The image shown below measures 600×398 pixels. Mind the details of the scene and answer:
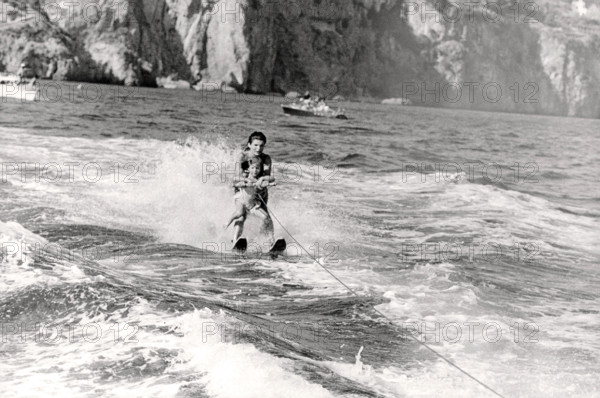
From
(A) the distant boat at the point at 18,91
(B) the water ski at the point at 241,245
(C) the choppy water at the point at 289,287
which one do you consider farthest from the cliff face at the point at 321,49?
(B) the water ski at the point at 241,245

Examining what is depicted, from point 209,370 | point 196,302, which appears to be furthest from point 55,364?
point 196,302

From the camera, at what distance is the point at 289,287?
8.88m

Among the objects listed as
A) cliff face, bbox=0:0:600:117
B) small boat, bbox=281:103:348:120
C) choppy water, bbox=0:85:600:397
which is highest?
cliff face, bbox=0:0:600:117

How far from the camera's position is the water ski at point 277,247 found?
10570mm

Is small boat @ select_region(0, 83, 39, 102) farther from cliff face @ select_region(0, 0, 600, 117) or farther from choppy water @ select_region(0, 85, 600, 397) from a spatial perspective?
cliff face @ select_region(0, 0, 600, 117)

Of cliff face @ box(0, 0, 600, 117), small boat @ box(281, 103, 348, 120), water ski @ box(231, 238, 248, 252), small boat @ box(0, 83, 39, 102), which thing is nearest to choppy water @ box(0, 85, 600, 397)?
water ski @ box(231, 238, 248, 252)

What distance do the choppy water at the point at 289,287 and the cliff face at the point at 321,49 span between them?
95.8 m

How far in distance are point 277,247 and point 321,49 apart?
6073 inches

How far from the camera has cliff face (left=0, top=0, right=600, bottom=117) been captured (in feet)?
392

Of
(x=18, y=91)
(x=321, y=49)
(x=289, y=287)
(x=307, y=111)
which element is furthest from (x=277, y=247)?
(x=321, y=49)

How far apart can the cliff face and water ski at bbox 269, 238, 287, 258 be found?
100806 millimetres

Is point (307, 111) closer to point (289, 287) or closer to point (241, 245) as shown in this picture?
point (241, 245)

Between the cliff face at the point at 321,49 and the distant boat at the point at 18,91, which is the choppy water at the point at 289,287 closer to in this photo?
the distant boat at the point at 18,91

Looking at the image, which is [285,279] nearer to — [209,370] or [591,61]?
[209,370]
